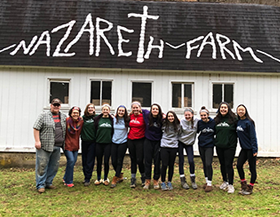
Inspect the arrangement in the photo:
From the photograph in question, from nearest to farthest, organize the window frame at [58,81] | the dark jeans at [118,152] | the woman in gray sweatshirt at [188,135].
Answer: the woman in gray sweatshirt at [188,135]
the dark jeans at [118,152]
the window frame at [58,81]

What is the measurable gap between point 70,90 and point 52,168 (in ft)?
12.0

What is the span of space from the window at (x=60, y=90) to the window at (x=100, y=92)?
89 cm

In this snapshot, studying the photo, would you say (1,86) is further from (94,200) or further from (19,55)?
(94,200)

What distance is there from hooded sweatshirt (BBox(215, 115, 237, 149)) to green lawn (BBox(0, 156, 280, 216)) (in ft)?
3.59

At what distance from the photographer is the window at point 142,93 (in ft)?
29.9

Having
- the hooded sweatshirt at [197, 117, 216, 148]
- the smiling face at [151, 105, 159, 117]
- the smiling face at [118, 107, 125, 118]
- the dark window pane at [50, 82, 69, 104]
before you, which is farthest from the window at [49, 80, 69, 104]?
the hooded sweatshirt at [197, 117, 216, 148]

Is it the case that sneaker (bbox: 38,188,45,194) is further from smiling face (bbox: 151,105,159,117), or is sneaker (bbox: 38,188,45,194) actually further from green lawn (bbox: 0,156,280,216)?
smiling face (bbox: 151,105,159,117)

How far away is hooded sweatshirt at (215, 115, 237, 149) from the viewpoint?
18.7ft

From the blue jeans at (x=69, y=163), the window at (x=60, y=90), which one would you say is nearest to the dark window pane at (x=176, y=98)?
the window at (x=60, y=90)

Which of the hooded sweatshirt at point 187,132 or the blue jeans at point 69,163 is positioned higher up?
the hooded sweatshirt at point 187,132

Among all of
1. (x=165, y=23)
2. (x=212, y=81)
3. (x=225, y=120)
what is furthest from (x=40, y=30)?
(x=225, y=120)

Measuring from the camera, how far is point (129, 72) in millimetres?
9125

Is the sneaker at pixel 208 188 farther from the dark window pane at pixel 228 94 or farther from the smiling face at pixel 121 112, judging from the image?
the dark window pane at pixel 228 94

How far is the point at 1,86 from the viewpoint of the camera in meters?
8.94
